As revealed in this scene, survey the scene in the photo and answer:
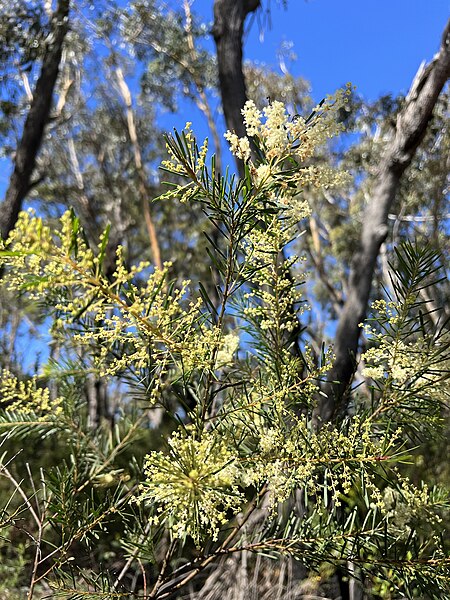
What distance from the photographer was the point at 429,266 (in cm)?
97

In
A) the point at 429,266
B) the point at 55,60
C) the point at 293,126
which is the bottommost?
the point at 429,266

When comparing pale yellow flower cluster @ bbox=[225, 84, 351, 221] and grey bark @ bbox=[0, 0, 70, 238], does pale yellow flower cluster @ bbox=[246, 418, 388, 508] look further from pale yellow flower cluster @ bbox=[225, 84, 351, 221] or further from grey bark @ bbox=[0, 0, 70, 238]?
grey bark @ bbox=[0, 0, 70, 238]

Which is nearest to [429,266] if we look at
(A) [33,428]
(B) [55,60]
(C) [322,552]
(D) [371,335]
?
(D) [371,335]

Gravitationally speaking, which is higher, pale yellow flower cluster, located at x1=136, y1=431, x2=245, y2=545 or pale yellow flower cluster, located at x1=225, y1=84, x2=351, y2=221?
pale yellow flower cluster, located at x1=225, y1=84, x2=351, y2=221

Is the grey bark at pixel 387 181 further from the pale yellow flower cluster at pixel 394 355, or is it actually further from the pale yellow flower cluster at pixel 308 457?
the pale yellow flower cluster at pixel 308 457

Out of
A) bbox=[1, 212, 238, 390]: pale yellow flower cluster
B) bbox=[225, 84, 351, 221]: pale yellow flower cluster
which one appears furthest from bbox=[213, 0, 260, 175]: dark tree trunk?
bbox=[1, 212, 238, 390]: pale yellow flower cluster

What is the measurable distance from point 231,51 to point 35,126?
7.57 ft

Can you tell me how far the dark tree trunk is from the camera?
3.10 meters

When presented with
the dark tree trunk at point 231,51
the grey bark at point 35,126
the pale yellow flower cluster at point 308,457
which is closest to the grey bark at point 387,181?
the dark tree trunk at point 231,51

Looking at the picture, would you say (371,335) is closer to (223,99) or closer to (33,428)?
(33,428)

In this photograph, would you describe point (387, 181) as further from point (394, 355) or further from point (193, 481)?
point (193, 481)

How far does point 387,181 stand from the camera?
9.04 feet

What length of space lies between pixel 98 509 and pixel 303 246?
960cm

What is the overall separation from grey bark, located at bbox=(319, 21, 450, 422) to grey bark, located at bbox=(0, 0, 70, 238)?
101 inches
